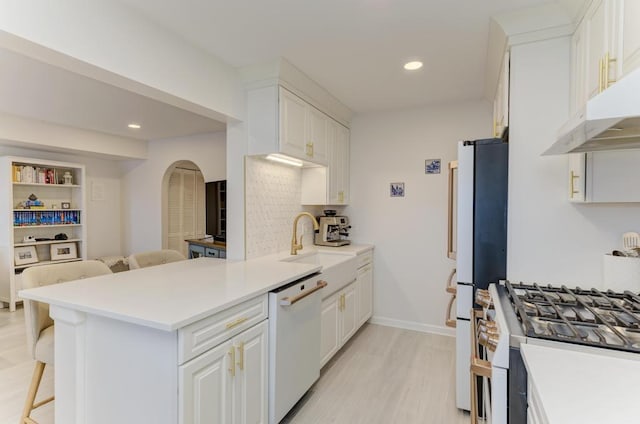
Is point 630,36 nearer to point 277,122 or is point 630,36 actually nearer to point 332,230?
point 277,122

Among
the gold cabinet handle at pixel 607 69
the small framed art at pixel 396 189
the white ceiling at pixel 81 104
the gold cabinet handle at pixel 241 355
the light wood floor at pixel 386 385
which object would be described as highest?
the white ceiling at pixel 81 104

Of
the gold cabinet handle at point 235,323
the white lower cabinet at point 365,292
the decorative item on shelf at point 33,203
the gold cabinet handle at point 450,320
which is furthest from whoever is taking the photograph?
the decorative item on shelf at point 33,203

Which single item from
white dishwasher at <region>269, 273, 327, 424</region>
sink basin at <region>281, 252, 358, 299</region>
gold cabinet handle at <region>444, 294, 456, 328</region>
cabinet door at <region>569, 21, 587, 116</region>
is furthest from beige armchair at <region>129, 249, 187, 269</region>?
cabinet door at <region>569, 21, 587, 116</region>

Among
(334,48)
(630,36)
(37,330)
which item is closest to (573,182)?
(630,36)

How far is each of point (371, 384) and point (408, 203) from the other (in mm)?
1899

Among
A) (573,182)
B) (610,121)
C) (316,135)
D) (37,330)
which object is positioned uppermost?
(316,135)

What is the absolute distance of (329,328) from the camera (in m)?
2.62

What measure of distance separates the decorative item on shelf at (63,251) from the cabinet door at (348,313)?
430cm

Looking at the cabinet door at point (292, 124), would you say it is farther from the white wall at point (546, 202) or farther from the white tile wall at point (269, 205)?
the white wall at point (546, 202)

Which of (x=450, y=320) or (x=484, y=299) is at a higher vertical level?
(x=484, y=299)

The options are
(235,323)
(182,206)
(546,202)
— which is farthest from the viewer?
(182,206)

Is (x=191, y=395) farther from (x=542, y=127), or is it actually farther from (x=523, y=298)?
(x=542, y=127)

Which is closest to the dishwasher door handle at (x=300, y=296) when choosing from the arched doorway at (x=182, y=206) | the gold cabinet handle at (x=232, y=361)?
the gold cabinet handle at (x=232, y=361)

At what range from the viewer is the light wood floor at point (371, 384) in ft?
6.84
